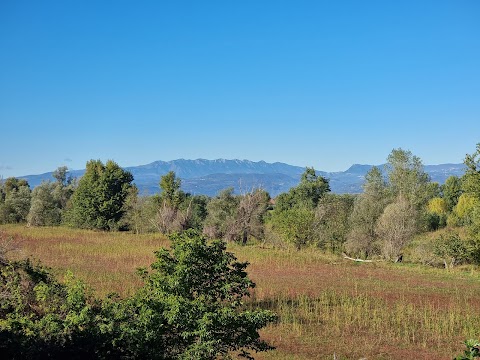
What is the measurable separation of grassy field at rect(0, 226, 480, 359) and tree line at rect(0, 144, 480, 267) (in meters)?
2.65

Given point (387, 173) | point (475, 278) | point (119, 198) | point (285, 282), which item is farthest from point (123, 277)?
point (387, 173)

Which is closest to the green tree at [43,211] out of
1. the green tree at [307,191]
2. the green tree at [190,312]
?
the green tree at [307,191]

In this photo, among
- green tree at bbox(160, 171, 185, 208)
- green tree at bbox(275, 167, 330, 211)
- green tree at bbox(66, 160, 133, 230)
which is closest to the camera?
green tree at bbox(66, 160, 133, 230)

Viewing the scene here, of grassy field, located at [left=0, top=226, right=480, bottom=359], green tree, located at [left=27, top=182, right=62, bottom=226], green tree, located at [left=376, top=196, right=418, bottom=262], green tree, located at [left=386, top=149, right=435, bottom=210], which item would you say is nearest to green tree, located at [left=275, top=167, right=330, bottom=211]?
green tree, located at [left=386, top=149, right=435, bottom=210]

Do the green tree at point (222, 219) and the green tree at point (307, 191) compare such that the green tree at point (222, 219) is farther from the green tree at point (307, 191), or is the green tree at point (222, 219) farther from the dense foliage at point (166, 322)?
the dense foliage at point (166, 322)

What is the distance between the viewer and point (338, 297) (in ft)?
64.2

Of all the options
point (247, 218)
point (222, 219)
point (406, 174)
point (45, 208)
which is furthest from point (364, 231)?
point (45, 208)

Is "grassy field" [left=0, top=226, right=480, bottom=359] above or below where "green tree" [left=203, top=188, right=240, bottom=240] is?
below

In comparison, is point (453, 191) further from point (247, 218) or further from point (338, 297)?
point (338, 297)

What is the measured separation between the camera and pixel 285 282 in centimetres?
2294

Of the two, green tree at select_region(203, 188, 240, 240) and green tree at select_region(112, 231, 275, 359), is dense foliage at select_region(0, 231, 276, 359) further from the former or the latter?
green tree at select_region(203, 188, 240, 240)

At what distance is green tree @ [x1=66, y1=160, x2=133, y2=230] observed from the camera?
1914 inches

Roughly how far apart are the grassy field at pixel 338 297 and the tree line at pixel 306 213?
104 inches

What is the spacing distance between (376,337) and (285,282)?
9356 millimetres
